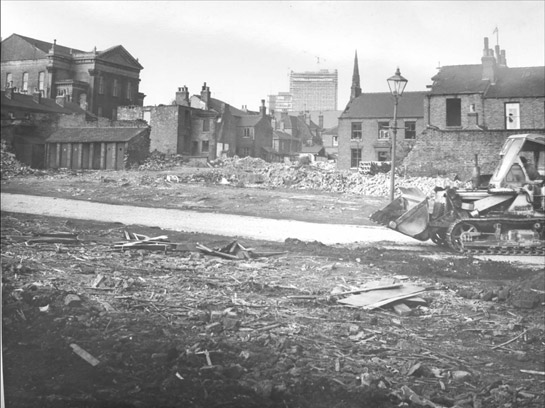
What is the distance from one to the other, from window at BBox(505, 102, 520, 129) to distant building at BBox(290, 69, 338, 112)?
3.03 ft

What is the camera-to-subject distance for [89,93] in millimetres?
3150

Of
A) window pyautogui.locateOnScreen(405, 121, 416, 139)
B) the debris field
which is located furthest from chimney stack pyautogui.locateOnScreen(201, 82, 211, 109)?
window pyautogui.locateOnScreen(405, 121, 416, 139)

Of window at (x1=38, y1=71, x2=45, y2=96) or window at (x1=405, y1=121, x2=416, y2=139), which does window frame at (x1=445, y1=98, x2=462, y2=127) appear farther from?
window at (x1=38, y1=71, x2=45, y2=96)

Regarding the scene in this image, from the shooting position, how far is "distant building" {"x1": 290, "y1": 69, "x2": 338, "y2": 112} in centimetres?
276

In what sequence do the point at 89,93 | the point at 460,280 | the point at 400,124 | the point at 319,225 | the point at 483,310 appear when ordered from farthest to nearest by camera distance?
the point at 89,93 < the point at 319,225 < the point at 400,124 < the point at 460,280 < the point at 483,310

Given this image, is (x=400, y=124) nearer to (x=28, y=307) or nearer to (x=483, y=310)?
(x=483, y=310)

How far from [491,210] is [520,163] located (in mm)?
501

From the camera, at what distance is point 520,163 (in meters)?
2.62

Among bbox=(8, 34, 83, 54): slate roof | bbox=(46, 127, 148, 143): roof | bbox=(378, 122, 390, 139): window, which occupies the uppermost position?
bbox=(8, 34, 83, 54): slate roof

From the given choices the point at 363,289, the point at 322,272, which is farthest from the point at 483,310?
the point at 322,272

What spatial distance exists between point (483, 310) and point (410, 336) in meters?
0.43

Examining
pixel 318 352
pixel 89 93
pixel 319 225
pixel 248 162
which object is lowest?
pixel 318 352

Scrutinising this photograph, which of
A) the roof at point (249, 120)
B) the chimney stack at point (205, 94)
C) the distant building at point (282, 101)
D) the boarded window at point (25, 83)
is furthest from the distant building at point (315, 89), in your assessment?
the boarded window at point (25, 83)

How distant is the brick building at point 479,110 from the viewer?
2.43m
